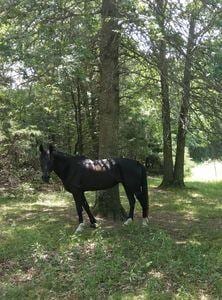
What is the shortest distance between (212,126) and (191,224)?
250 centimetres

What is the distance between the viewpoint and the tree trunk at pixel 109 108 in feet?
33.1

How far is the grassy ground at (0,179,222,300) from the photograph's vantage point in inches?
255

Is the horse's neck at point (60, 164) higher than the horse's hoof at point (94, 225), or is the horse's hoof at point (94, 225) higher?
the horse's neck at point (60, 164)

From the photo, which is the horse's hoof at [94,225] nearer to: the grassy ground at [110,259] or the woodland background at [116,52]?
the grassy ground at [110,259]

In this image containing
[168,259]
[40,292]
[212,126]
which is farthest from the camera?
[212,126]

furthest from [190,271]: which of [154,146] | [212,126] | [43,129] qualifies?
[154,146]

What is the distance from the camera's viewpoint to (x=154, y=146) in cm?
2608

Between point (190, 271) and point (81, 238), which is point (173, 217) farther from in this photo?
point (190, 271)

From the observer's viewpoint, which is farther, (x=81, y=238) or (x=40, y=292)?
(x=81, y=238)

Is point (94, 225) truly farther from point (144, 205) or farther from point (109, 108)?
point (109, 108)

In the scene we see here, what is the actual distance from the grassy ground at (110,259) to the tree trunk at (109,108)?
1.74 ft

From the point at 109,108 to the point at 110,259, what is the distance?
4.05 metres

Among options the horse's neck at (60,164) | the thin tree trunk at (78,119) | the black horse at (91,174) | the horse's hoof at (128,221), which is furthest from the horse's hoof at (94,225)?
the thin tree trunk at (78,119)

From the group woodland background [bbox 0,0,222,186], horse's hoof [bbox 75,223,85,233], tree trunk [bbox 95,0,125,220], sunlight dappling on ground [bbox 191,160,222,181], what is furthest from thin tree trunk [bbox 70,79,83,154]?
sunlight dappling on ground [bbox 191,160,222,181]
